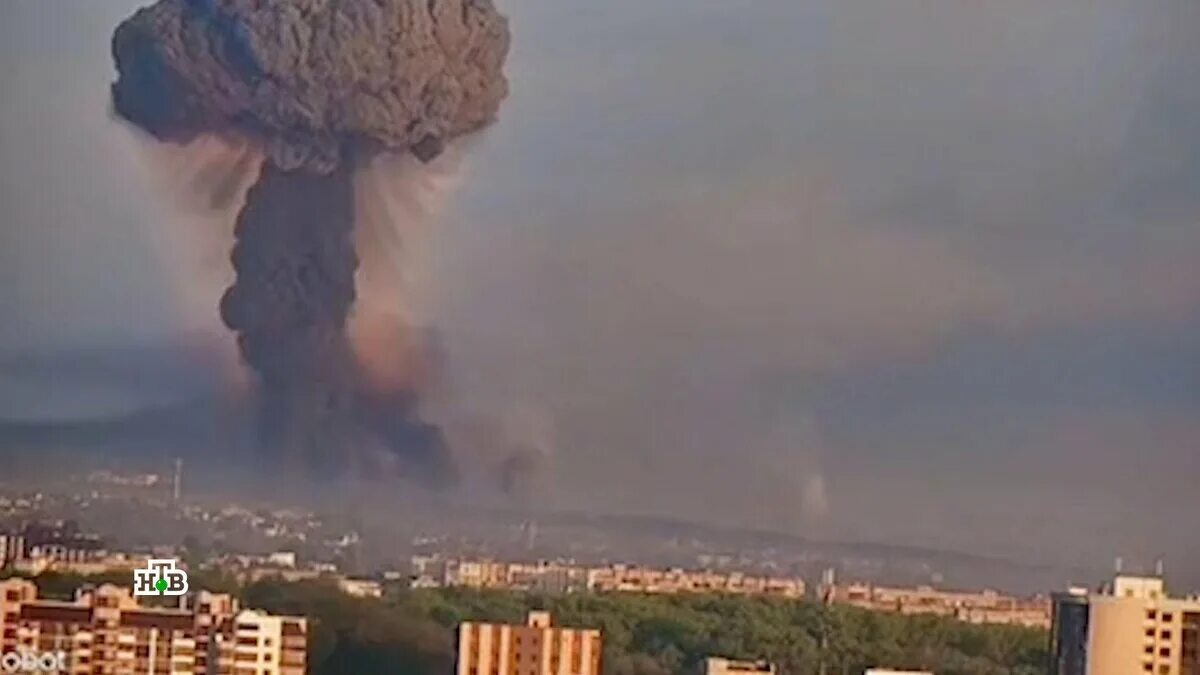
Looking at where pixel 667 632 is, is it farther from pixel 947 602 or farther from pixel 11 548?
pixel 11 548

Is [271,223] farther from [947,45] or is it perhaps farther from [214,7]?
[947,45]

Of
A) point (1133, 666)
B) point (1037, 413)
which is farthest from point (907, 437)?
point (1133, 666)

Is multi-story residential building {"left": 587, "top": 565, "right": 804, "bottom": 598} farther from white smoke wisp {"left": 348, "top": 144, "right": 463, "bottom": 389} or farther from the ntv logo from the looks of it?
the ntv logo

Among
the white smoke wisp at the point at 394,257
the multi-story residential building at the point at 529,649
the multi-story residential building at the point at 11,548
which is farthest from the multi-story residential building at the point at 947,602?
the multi-story residential building at the point at 11,548

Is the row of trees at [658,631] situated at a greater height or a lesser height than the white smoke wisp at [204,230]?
lesser

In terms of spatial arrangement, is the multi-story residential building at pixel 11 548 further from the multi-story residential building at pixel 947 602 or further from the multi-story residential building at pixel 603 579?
the multi-story residential building at pixel 947 602

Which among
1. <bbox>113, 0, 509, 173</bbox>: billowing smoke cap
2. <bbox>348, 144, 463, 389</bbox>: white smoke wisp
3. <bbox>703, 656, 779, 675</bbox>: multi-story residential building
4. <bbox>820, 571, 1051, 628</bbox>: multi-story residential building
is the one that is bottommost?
<bbox>703, 656, 779, 675</bbox>: multi-story residential building

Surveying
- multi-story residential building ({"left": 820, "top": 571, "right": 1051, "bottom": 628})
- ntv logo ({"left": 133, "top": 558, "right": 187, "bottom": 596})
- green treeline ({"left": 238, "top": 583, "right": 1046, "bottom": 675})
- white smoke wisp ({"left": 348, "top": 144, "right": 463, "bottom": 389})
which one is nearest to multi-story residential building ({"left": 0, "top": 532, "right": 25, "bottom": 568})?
ntv logo ({"left": 133, "top": 558, "right": 187, "bottom": 596})
